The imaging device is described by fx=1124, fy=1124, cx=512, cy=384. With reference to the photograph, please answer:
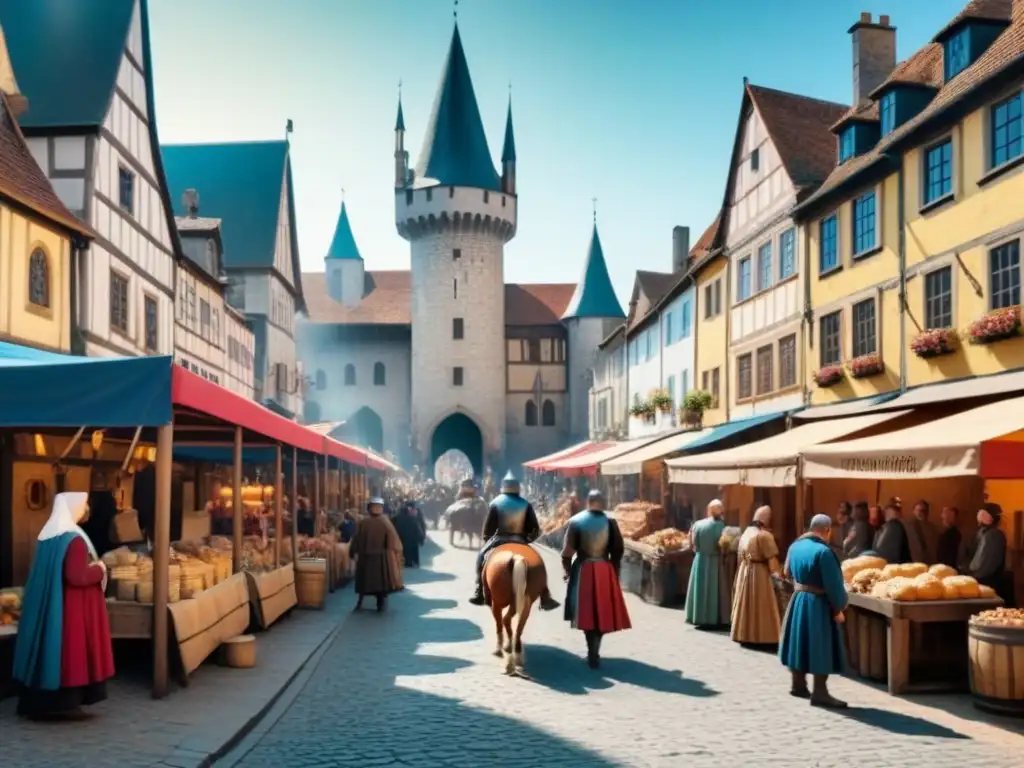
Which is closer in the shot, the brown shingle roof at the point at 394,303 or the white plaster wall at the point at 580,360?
the white plaster wall at the point at 580,360

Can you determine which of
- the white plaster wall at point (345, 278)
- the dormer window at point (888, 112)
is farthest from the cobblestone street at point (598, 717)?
the white plaster wall at point (345, 278)

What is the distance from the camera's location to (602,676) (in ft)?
34.0

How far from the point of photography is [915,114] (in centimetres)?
1809

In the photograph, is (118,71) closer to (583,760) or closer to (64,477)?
(64,477)

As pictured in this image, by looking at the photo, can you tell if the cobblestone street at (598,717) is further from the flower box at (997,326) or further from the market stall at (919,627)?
the flower box at (997,326)

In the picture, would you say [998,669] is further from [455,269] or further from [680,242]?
[455,269]

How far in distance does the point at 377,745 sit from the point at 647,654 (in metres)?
4.85

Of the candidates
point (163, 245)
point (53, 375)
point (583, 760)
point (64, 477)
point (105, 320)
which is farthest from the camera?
point (163, 245)

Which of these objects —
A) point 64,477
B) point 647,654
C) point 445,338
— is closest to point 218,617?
point 647,654

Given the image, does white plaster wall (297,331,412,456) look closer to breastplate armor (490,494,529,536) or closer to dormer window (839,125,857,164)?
dormer window (839,125,857,164)

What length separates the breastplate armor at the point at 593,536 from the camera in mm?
11047

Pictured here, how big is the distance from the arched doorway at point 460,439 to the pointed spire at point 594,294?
8397mm

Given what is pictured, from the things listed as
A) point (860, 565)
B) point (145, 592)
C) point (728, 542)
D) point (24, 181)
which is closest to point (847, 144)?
point (728, 542)

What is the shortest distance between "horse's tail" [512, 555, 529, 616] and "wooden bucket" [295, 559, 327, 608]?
5848 mm
